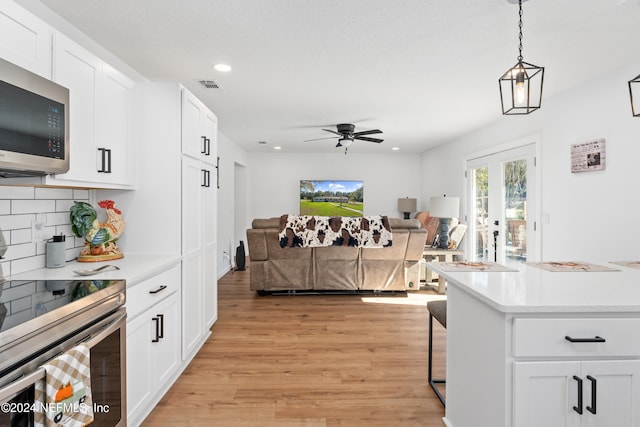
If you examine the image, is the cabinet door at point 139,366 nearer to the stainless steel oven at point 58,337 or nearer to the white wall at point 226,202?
the stainless steel oven at point 58,337

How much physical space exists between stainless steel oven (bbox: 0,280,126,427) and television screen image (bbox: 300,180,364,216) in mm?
6064

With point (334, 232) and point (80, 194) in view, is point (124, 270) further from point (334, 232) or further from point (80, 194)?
point (334, 232)

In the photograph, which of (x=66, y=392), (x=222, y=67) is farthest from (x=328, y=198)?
(x=66, y=392)

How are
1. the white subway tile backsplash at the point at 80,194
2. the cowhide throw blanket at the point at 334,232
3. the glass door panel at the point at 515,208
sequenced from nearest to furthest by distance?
the white subway tile backsplash at the point at 80,194
the glass door panel at the point at 515,208
the cowhide throw blanket at the point at 334,232

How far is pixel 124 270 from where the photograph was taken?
179 centimetres

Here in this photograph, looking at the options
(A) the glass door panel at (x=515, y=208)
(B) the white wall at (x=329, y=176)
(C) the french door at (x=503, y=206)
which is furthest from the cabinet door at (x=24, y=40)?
(B) the white wall at (x=329, y=176)

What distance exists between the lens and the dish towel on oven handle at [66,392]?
1.05m

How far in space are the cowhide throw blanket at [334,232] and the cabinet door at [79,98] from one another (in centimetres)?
261

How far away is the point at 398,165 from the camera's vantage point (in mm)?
7754

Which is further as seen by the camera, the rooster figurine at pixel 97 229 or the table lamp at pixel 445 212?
the table lamp at pixel 445 212

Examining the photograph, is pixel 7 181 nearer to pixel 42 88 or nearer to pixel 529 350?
pixel 42 88

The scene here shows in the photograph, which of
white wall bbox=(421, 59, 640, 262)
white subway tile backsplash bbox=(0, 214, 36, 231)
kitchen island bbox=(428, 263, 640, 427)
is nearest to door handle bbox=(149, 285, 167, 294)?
white subway tile backsplash bbox=(0, 214, 36, 231)

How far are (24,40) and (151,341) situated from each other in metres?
1.60

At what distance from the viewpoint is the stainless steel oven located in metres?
0.97
